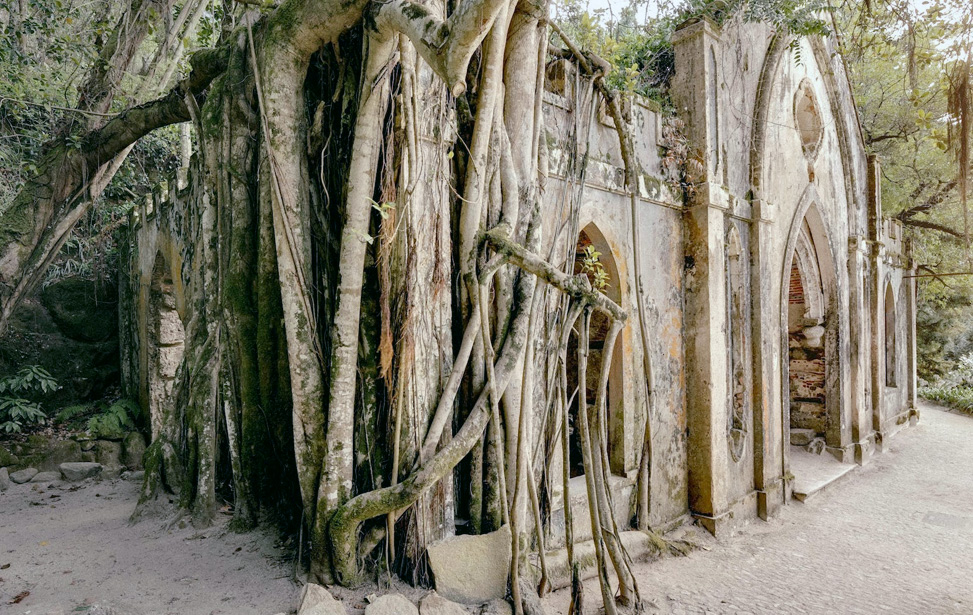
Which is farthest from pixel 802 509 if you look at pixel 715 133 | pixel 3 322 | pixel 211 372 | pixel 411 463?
pixel 3 322

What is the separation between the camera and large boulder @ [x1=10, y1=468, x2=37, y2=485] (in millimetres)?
5867

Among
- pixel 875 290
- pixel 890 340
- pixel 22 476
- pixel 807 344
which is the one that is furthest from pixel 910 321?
pixel 22 476

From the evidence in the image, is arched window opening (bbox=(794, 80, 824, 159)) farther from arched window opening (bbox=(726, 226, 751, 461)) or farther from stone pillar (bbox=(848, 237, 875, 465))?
arched window opening (bbox=(726, 226, 751, 461))

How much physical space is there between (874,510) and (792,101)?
17.1 ft

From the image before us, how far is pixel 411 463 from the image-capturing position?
3.04m

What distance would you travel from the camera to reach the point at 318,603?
2658 mm

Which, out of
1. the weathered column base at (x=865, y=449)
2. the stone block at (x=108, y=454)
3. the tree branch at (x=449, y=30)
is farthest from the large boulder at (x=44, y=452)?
the weathered column base at (x=865, y=449)

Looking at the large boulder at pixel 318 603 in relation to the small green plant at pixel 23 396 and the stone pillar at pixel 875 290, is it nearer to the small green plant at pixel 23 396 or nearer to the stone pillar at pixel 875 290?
the small green plant at pixel 23 396

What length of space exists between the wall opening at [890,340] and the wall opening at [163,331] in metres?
13.0

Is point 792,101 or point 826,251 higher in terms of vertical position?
point 792,101

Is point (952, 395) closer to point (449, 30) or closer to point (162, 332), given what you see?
point (449, 30)

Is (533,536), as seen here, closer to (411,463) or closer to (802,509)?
(411,463)

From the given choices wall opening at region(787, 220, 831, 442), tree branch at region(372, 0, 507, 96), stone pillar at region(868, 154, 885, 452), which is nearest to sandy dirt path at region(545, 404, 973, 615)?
wall opening at region(787, 220, 831, 442)

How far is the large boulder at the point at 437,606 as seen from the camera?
286 centimetres
